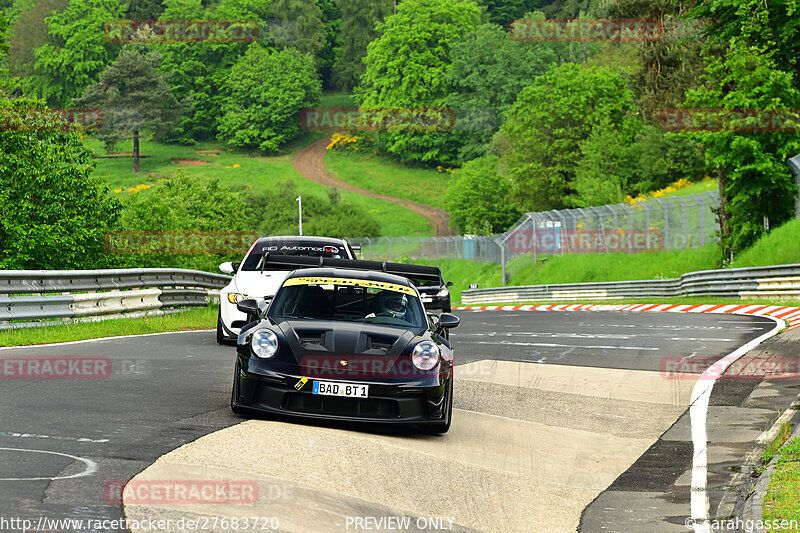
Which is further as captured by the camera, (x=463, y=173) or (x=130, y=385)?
(x=463, y=173)

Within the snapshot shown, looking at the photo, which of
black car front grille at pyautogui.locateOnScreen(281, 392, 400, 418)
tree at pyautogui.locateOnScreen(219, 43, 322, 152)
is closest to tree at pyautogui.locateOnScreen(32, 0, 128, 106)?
tree at pyautogui.locateOnScreen(219, 43, 322, 152)

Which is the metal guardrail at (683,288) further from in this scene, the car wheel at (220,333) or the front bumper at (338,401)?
the front bumper at (338,401)

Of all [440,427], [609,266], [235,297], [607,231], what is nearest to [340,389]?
[440,427]

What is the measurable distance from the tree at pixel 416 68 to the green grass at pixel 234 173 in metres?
14.8

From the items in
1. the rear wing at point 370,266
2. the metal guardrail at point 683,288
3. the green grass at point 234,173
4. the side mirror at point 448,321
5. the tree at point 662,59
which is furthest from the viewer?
the green grass at point 234,173

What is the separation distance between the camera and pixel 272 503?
616cm

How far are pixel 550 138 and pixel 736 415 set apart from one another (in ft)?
228

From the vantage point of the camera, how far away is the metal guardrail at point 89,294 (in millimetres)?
16188

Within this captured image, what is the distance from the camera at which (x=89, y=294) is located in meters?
18.6

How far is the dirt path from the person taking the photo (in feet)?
378

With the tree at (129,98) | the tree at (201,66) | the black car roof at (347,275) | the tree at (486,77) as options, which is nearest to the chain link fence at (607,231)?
the black car roof at (347,275)

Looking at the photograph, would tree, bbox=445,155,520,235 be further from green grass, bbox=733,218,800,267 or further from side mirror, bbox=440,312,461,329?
side mirror, bbox=440,312,461,329

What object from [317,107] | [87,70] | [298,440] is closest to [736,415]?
[298,440]

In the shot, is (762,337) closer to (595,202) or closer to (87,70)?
(595,202)
